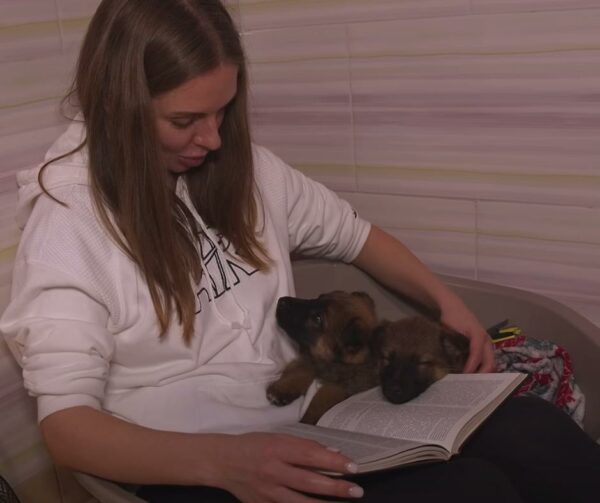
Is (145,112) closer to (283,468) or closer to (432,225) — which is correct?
(283,468)

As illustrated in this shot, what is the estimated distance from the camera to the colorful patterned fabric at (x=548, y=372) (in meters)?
1.50

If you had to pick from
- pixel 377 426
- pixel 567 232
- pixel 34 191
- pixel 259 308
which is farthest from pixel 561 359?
pixel 34 191

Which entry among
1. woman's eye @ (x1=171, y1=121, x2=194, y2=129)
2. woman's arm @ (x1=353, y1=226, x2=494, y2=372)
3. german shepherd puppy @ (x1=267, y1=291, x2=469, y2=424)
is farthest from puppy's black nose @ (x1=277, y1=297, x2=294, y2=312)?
woman's eye @ (x1=171, y1=121, x2=194, y2=129)

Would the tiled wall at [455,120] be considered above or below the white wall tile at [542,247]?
above

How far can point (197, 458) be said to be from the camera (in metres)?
1.08

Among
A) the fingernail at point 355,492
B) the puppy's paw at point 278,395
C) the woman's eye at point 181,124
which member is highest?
the woman's eye at point 181,124

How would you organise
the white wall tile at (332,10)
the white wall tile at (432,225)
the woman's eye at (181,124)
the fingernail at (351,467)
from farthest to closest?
1. the white wall tile at (432,225)
2. the white wall tile at (332,10)
3. the woman's eye at (181,124)
4. the fingernail at (351,467)

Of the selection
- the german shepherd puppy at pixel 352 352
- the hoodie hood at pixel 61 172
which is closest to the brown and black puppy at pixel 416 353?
the german shepherd puppy at pixel 352 352

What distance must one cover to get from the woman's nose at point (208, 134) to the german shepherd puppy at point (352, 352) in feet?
1.12

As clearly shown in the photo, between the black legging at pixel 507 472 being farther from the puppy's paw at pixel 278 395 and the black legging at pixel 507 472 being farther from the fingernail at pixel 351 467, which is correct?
the puppy's paw at pixel 278 395

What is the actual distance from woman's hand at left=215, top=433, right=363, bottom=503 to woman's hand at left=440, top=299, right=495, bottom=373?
52 cm

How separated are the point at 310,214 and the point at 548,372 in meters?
0.56

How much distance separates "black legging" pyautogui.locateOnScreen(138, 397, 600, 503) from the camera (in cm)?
110

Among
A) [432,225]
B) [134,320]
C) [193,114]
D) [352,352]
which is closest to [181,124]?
[193,114]
